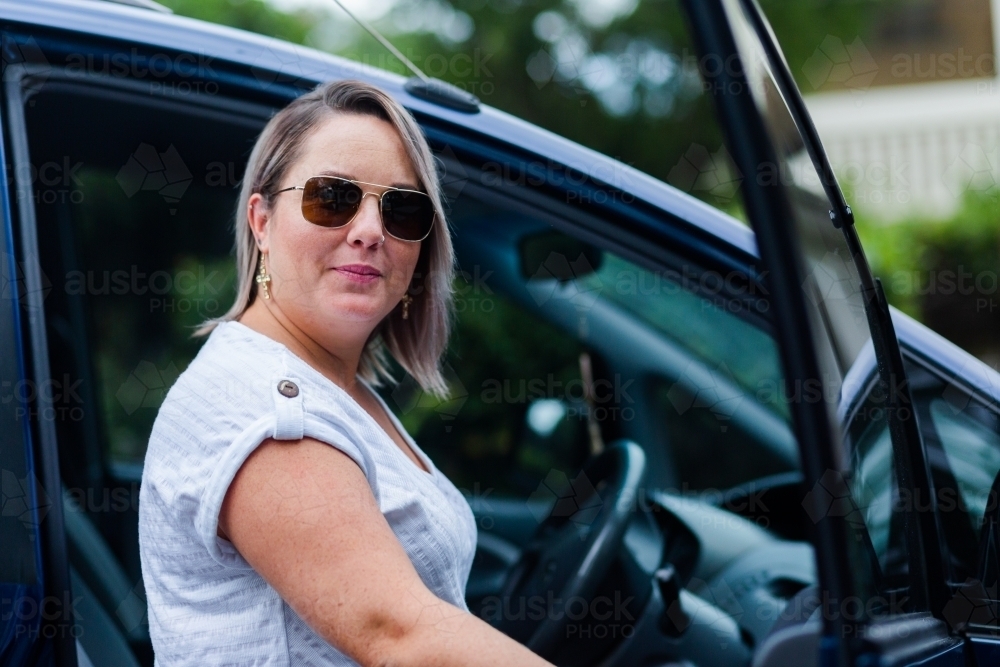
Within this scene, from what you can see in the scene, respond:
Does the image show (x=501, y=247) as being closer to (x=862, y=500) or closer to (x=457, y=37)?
(x=862, y=500)

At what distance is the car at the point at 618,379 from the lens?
106cm

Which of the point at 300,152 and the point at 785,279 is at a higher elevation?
the point at 300,152

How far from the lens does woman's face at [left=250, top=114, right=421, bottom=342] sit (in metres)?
1.46

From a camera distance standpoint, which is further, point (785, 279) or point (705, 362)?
point (705, 362)

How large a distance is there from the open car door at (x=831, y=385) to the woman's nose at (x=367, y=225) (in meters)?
0.60

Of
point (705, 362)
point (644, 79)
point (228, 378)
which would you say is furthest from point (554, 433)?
point (644, 79)

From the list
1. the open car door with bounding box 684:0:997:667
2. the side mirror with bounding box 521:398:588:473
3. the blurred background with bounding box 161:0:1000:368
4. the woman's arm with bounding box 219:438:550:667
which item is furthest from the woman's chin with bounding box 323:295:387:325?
the blurred background with bounding box 161:0:1000:368

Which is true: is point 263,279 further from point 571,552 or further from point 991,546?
point 991,546

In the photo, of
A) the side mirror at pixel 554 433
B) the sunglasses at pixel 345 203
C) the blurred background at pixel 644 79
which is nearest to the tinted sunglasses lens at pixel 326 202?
the sunglasses at pixel 345 203

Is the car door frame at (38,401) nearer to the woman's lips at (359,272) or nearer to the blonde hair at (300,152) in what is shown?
the blonde hair at (300,152)

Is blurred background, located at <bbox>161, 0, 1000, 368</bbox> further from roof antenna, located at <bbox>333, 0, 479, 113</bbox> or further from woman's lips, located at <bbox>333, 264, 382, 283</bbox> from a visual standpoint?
woman's lips, located at <bbox>333, 264, 382, 283</bbox>

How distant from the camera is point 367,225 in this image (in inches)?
58.0

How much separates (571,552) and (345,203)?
960mm

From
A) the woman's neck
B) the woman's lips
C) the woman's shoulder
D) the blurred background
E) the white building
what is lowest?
the woman's shoulder
